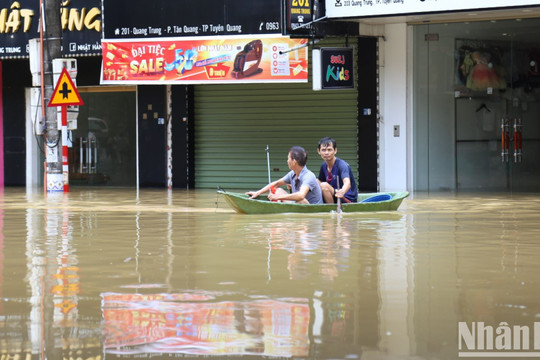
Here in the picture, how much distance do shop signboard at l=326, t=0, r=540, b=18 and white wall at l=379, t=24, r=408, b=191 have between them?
1.86 meters

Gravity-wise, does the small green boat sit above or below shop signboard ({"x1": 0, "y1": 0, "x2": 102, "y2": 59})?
below

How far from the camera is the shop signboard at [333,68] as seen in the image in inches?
899

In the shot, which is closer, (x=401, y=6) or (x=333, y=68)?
(x=401, y=6)

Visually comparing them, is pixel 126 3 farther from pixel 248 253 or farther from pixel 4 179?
pixel 248 253

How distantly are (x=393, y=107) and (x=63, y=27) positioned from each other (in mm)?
8764

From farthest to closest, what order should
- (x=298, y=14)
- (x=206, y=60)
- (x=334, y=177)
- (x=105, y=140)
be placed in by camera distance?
(x=105, y=140) < (x=206, y=60) < (x=298, y=14) < (x=334, y=177)

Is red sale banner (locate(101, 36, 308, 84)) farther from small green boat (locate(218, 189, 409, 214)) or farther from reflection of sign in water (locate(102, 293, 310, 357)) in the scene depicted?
reflection of sign in water (locate(102, 293, 310, 357))

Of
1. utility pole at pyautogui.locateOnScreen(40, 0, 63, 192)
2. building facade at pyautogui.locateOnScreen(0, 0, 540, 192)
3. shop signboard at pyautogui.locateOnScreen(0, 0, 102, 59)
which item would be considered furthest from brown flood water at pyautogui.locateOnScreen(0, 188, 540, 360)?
shop signboard at pyautogui.locateOnScreen(0, 0, 102, 59)

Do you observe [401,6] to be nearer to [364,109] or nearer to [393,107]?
[393,107]

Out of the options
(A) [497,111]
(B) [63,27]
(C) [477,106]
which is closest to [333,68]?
→ (C) [477,106]

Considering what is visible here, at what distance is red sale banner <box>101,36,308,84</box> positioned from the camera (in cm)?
2353

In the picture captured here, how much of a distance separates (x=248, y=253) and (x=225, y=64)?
13813mm

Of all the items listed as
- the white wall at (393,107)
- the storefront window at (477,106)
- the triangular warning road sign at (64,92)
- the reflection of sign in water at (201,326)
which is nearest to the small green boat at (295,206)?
the reflection of sign in water at (201,326)

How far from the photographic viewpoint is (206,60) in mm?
24344
